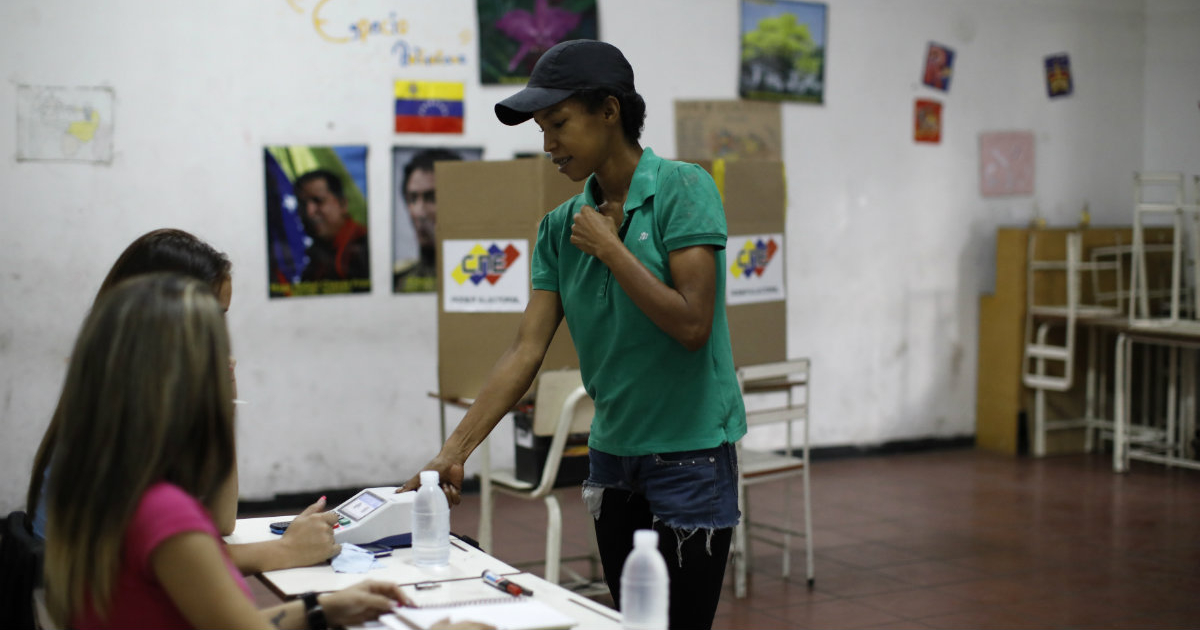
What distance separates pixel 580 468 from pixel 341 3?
2.77m

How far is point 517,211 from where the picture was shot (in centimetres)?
397

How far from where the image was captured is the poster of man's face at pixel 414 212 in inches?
219

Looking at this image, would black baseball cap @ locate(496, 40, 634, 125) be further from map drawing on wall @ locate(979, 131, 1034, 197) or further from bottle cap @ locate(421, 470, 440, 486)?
map drawing on wall @ locate(979, 131, 1034, 197)

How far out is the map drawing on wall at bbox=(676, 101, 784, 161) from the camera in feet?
20.4

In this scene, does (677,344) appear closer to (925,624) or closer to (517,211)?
(517,211)

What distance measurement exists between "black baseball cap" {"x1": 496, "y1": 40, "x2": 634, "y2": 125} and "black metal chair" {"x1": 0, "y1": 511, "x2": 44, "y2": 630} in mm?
988

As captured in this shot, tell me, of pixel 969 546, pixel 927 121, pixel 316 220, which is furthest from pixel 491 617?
pixel 927 121

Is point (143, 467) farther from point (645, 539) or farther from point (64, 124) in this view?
point (64, 124)

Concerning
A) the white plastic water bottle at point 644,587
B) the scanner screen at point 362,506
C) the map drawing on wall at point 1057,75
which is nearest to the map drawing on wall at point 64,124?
the scanner screen at point 362,506

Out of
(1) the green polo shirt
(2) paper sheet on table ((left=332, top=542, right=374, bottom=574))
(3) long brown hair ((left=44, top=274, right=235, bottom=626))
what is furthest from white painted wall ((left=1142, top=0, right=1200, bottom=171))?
(3) long brown hair ((left=44, top=274, right=235, bottom=626))

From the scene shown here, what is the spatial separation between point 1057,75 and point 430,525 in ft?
21.5

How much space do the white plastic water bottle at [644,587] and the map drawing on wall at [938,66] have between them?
5.95 m

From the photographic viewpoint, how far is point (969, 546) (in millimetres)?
4910

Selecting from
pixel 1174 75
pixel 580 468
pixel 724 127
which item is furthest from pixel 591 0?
pixel 1174 75
